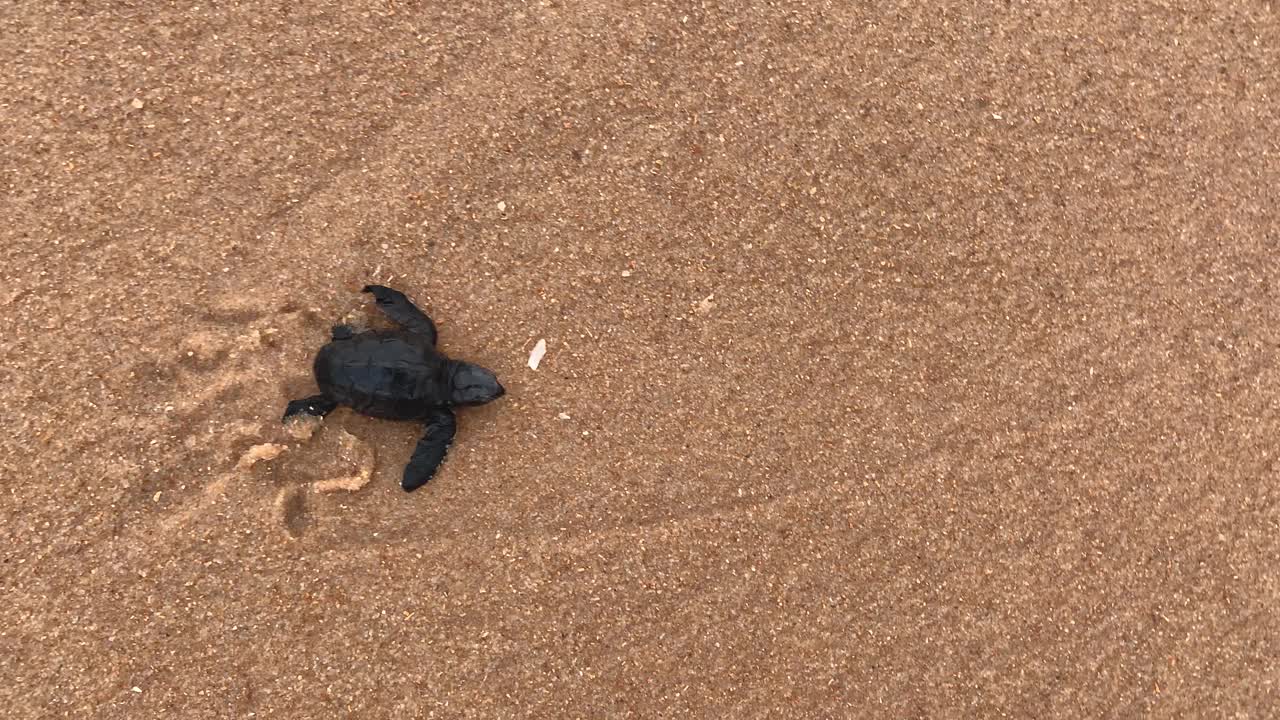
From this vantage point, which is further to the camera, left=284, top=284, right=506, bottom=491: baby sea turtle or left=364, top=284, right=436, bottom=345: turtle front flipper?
left=364, top=284, right=436, bottom=345: turtle front flipper

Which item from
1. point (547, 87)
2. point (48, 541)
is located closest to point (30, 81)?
point (48, 541)

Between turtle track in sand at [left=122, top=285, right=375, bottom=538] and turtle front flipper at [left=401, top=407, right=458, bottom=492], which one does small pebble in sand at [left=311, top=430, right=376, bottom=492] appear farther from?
turtle front flipper at [left=401, top=407, right=458, bottom=492]

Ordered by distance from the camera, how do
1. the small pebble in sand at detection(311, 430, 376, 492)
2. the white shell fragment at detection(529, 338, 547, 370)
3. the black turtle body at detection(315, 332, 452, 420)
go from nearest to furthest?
the black turtle body at detection(315, 332, 452, 420) < the small pebble in sand at detection(311, 430, 376, 492) < the white shell fragment at detection(529, 338, 547, 370)

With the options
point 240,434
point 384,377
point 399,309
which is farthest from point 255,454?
point 399,309

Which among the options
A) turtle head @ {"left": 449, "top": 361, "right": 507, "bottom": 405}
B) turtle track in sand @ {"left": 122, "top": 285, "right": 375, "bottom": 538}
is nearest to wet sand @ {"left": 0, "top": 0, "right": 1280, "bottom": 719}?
turtle track in sand @ {"left": 122, "top": 285, "right": 375, "bottom": 538}

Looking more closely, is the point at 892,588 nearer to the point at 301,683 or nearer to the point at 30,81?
the point at 301,683

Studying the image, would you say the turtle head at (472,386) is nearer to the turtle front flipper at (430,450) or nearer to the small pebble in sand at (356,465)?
the turtle front flipper at (430,450)

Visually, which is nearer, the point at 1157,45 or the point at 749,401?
the point at 749,401

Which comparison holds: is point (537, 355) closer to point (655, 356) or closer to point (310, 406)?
point (655, 356)
